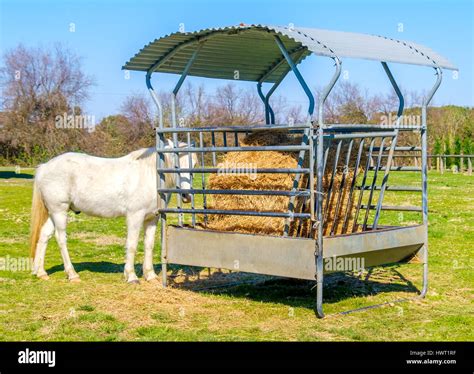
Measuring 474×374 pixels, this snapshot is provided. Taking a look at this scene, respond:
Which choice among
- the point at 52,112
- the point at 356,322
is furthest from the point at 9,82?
the point at 356,322

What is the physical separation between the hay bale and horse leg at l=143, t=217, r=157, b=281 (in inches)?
45.3

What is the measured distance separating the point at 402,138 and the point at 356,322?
112 feet

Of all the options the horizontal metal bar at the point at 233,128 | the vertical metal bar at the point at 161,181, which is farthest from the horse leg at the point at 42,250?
the horizontal metal bar at the point at 233,128

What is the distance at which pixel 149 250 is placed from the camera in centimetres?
923

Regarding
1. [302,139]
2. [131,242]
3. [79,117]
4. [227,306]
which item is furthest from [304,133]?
[79,117]

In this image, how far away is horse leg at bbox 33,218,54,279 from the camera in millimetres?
9477

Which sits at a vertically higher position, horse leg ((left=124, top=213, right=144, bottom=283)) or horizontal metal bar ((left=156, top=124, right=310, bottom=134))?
horizontal metal bar ((left=156, top=124, right=310, bottom=134))

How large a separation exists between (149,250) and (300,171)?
10.0 feet

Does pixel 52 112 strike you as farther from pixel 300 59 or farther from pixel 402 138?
pixel 300 59

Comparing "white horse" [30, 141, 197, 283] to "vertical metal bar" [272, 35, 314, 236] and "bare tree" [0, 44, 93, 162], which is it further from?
"bare tree" [0, 44, 93, 162]

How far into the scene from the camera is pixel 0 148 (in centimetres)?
4916

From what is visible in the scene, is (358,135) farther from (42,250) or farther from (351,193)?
(42,250)

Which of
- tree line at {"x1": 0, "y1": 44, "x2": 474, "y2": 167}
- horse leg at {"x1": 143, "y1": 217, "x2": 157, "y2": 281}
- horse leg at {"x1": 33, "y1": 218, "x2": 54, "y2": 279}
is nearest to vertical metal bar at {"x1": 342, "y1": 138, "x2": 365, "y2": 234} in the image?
horse leg at {"x1": 143, "y1": 217, "x2": 157, "y2": 281}

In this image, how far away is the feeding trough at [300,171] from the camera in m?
6.97
